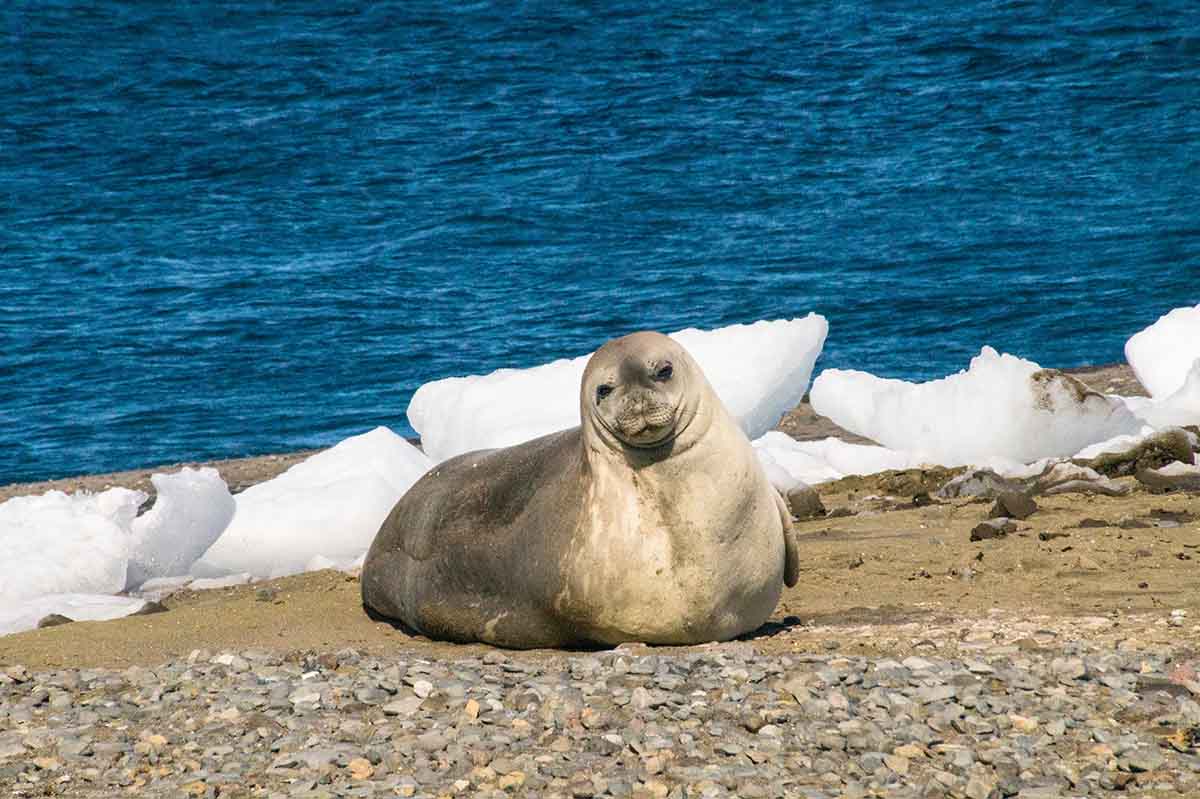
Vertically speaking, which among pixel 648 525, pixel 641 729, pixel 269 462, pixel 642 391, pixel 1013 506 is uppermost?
pixel 642 391

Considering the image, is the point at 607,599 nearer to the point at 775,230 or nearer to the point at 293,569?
the point at 293,569

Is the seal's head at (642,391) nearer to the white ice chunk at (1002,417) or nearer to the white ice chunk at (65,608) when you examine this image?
the white ice chunk at (65,608)

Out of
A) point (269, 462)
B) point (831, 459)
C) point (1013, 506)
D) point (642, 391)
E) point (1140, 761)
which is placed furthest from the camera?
point (269, 462)

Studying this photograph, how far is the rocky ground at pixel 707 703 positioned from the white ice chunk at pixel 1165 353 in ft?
11.1

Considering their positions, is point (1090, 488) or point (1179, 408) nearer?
point (1090, 488)

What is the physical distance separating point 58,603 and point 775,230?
1119 centimetres

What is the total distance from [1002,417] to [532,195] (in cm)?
1074

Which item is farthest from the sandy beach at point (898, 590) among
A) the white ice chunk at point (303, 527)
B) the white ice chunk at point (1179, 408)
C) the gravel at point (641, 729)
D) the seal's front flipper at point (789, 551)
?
the white ice chunk at point (1179, 408)

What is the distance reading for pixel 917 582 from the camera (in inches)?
259

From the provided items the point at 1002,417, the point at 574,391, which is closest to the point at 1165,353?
the point at 1002,417

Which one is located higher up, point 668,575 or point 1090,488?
point 668,575

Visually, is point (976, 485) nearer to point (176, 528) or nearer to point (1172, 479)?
point (1172, 479)

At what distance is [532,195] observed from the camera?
1914 cm

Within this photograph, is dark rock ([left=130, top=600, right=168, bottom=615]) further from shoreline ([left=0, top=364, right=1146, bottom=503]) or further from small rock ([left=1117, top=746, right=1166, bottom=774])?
small rock ([left=1117, top=746, right=1166, bottom=774])
